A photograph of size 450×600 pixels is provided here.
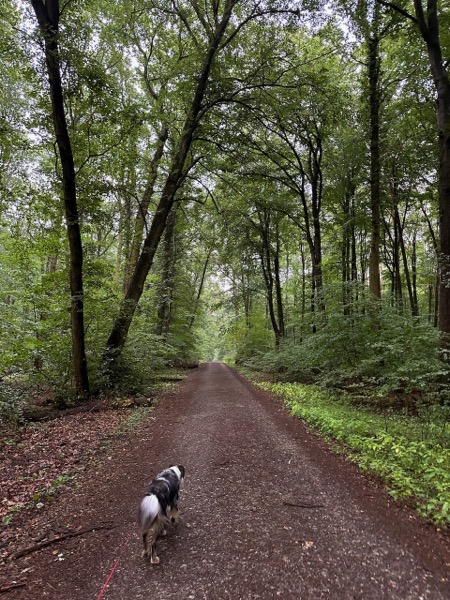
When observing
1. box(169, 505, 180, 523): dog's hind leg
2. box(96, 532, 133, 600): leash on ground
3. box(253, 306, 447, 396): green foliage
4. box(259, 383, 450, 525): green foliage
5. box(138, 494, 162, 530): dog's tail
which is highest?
box(253, 306, 447, 396): green foliage

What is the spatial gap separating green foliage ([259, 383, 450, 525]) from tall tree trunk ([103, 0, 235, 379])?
220 inches

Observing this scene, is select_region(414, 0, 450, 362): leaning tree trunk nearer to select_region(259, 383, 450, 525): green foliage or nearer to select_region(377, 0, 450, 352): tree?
select_region(377, 0, 450, 352): tree

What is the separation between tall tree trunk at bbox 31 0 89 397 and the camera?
730 centimetres

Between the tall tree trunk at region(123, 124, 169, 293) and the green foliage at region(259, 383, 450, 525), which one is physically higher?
the tall tree trunk at region(123, 124, 169, 293)

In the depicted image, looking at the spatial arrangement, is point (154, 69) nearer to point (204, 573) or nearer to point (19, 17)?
point (19, 17)

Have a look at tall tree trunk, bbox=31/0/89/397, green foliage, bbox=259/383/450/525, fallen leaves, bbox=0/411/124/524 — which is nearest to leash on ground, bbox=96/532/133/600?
fallen leaves, bbox=0/411/124/524

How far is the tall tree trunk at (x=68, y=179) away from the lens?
23.9ft

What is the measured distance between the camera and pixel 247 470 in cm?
487

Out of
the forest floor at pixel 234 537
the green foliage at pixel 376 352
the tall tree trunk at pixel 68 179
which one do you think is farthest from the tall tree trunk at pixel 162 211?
the green foliage at pixel 376 352

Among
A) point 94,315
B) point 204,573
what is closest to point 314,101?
point 94,315

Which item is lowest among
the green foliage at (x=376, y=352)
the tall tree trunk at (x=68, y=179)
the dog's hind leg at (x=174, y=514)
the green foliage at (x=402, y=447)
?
the dog's hind leg at (x=174, y=514)

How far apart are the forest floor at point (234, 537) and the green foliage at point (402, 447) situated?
0.24 m

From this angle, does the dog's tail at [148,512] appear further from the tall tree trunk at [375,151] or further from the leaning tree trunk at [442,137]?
the tall tree trunk at [375,151]

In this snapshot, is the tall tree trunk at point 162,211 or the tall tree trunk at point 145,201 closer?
the tall tree trunk at point 162,211
